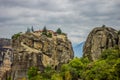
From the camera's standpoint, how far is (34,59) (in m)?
137

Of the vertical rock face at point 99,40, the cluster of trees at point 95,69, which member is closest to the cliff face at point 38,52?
the cluster of trees at point 95,69

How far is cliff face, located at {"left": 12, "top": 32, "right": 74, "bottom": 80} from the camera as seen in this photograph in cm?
13712

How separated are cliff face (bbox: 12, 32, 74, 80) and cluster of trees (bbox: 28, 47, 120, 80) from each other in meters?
23.3

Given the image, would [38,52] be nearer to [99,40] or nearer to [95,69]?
[99,40]

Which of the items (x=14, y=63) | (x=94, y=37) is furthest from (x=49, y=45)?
(x=94, y=37)

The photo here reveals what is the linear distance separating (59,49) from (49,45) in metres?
5.25

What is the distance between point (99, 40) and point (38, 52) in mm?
35561

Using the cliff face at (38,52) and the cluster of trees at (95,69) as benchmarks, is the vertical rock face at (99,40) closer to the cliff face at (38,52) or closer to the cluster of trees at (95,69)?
the cluster of trees at (95,69)

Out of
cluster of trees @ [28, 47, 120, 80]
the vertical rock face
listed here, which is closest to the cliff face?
cluster of trees @ [28, 47, 120, 80]

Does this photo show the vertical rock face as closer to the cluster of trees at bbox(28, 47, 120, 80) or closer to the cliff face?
the cluster of trees at bbox(28, 47, 120, 80)

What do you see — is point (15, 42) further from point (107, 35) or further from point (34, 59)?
point (107, 35)

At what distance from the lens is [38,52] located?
455 feet

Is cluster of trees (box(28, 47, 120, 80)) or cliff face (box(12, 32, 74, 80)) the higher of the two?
cliff face (box(12, 32, 74, 80))

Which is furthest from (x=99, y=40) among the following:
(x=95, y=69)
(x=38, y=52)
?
(x=95, y=69)
